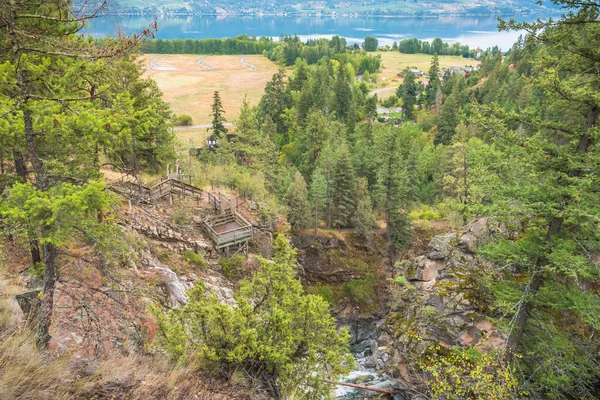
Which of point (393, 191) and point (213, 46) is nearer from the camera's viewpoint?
point (393, 191)

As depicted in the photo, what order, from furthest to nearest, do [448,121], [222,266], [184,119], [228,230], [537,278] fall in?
[184,119]
[448,121]
[228,230]
[222,266]
[537,278]

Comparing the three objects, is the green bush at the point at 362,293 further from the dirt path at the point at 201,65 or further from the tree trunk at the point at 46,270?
the dirt path at the point at 201,65

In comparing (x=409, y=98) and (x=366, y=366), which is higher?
(x=409, y=98)

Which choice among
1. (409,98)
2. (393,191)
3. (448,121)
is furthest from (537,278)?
(409,98)

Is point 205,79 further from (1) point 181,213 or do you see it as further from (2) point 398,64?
(1) point 181,213

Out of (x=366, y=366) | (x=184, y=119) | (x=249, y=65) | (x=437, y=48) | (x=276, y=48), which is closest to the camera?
(x=366, y=366)

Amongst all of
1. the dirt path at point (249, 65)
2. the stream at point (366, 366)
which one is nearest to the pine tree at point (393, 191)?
the stream at point (366, 366)

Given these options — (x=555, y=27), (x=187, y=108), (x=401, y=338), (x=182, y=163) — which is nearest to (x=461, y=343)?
(x=401, y=338)

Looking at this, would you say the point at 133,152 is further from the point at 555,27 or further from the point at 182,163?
the point at 555,27
